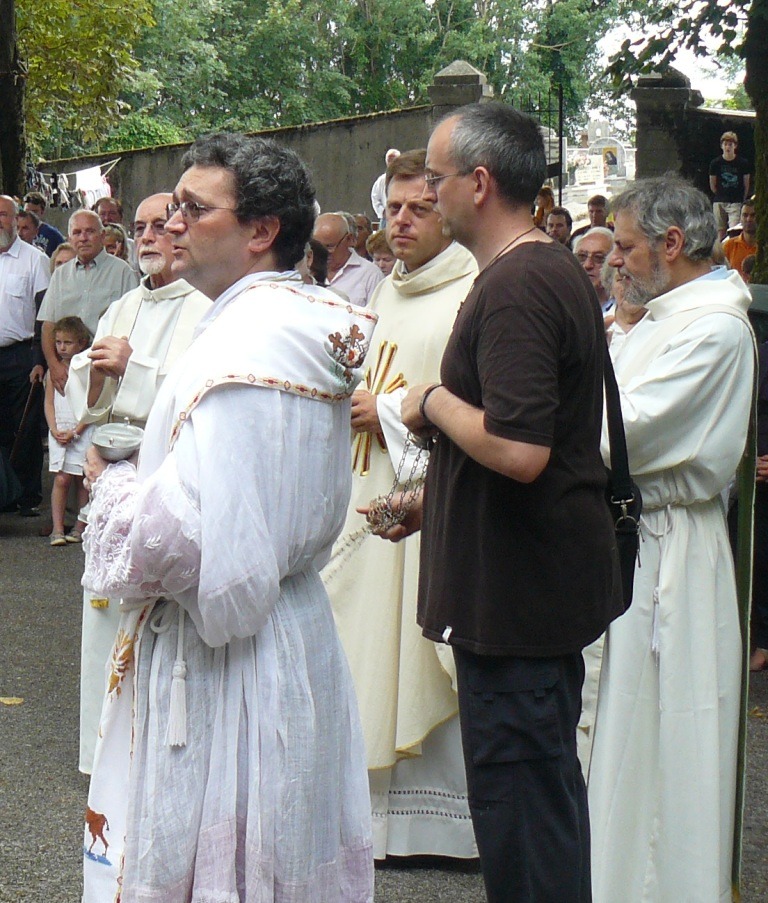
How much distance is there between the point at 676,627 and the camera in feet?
11.9

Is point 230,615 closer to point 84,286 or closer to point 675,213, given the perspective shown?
point 675,213

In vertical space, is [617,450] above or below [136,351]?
above

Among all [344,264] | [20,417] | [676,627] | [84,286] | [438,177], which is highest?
[438,177]

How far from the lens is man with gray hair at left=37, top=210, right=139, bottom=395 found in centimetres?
952

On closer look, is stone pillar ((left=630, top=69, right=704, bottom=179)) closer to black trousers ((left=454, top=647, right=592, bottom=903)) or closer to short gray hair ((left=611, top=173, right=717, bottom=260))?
short gray hair ((left=611, top=173, right=717, bottom=260))

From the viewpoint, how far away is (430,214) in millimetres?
4246

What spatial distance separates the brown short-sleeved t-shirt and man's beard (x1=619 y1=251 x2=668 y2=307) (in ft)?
3.05

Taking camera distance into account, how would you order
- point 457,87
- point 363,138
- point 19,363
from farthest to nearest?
point 363,138 → point 457,87 → point 19,363

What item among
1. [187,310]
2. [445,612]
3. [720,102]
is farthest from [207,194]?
[720,102]

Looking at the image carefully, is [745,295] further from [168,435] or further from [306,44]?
[306,44]

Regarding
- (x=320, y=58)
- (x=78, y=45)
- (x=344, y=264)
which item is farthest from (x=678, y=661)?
(x=320, y=58)

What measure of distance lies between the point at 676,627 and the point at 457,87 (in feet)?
41.4

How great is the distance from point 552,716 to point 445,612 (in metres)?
0.29

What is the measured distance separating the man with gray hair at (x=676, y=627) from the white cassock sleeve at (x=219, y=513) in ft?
4.23
